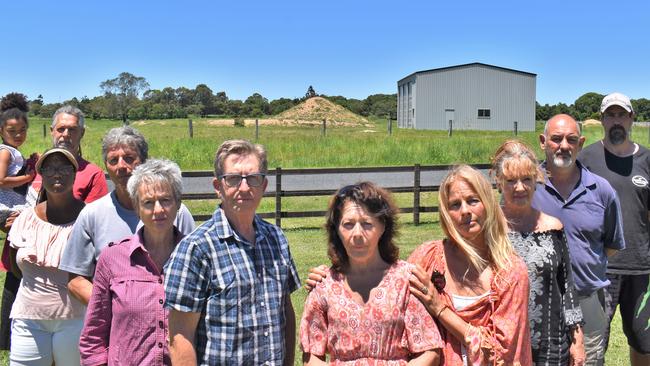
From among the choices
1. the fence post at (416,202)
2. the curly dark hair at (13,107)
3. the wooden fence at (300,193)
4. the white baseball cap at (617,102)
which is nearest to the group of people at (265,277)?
the white baseball cap at (617,102)

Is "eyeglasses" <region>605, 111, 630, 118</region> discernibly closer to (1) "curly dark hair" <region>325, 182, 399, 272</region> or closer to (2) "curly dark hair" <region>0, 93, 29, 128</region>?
(1) "curly dark hair" <region>325, 182, 399, 272</region>

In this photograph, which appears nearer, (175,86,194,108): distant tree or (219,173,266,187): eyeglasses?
(219,173,266,187): eyeglasses

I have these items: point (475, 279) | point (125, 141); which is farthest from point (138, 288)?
point (475, 279)

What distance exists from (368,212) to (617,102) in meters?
2.67

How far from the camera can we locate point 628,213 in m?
4.19

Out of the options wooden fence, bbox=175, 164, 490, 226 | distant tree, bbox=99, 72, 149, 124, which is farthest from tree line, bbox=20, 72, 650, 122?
wooden fence, bbox=175, 164, 490, 226

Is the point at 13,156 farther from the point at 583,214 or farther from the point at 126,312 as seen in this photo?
the point at 583,214

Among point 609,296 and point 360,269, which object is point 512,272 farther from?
point 609,296

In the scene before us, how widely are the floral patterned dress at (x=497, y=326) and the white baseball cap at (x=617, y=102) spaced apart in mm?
2192

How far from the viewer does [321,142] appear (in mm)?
20906

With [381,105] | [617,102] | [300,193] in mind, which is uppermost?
[381,105]

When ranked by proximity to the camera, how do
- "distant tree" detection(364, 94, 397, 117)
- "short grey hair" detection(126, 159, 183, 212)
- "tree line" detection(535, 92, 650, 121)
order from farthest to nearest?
"distant tree" detection(364, 94, 397, 117)
"tree line" detection(535, 92, 650, 121)
"short grey hair" detection(126, 159, 183, 212)

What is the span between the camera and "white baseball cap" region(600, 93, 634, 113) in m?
4.20

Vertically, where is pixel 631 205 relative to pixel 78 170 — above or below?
below
